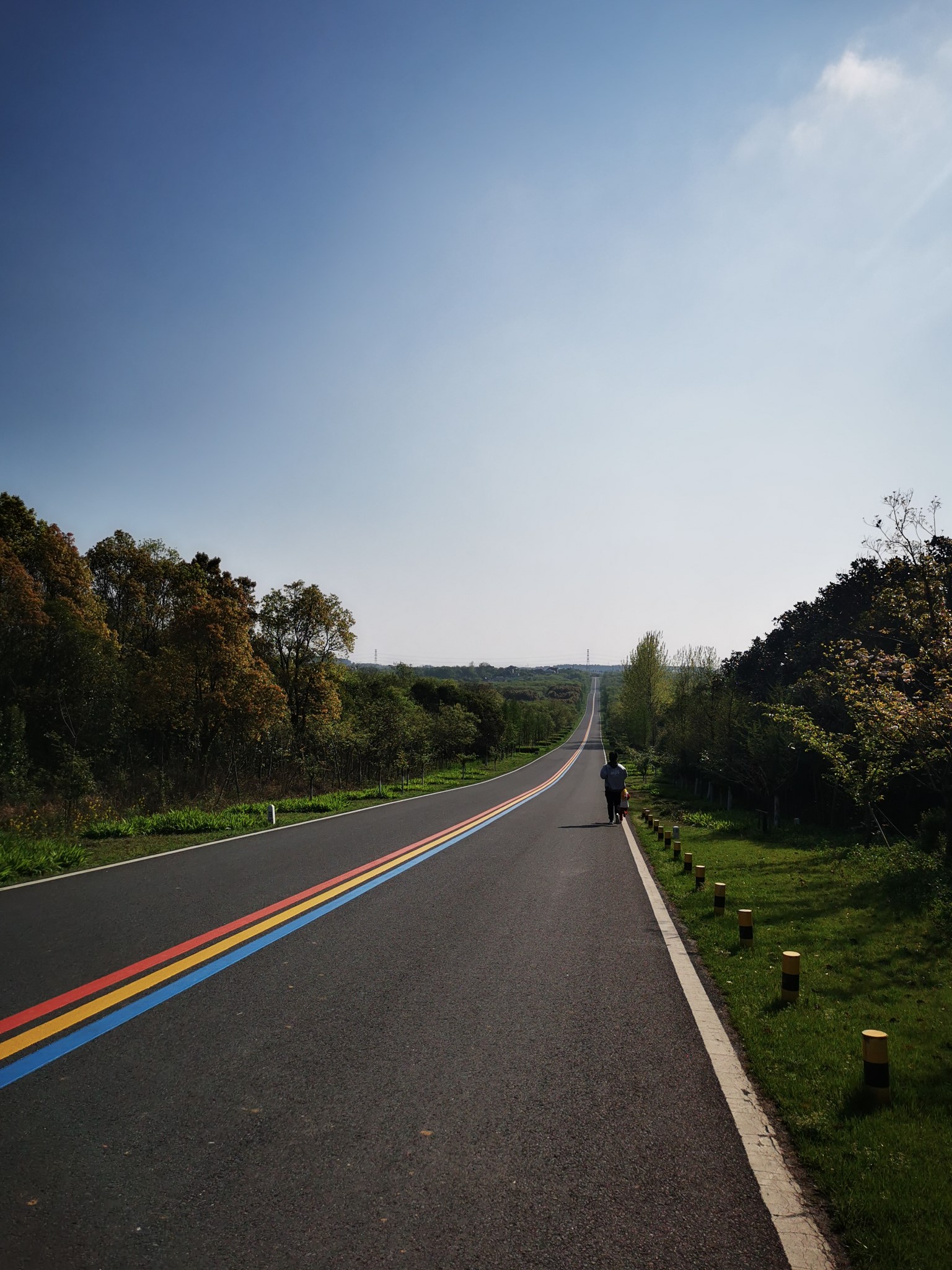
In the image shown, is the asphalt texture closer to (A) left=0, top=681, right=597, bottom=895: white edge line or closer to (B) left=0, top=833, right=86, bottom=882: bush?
(A) left=0, top=681, right=597, bottom=895: white edge line

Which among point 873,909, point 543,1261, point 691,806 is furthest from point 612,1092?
point 691,806

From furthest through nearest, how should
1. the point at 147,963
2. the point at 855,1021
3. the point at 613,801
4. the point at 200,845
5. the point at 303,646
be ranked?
the point at 303,646 → the point at 613,801 → the point at 200,845 → the point at 147,963 → the point at 855,1021

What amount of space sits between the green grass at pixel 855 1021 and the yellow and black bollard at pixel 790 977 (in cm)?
9

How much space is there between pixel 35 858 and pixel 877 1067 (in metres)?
9.97

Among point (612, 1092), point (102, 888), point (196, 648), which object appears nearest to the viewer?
point (612, 1092)

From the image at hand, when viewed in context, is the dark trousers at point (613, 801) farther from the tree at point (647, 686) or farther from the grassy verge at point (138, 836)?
the tree at point (647, 686)

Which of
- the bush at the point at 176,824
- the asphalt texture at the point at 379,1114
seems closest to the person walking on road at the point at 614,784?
the bush at the point at 176,824

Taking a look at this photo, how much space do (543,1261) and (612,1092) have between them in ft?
4.23

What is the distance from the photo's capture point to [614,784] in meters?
17.4

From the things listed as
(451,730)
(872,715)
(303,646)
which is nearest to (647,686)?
(451,730)

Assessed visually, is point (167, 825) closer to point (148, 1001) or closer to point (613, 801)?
point (148, 1001)

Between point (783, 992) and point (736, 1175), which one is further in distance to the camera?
point (783, 992)

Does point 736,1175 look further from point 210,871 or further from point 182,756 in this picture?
point 182,756

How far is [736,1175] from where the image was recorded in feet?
9.30
